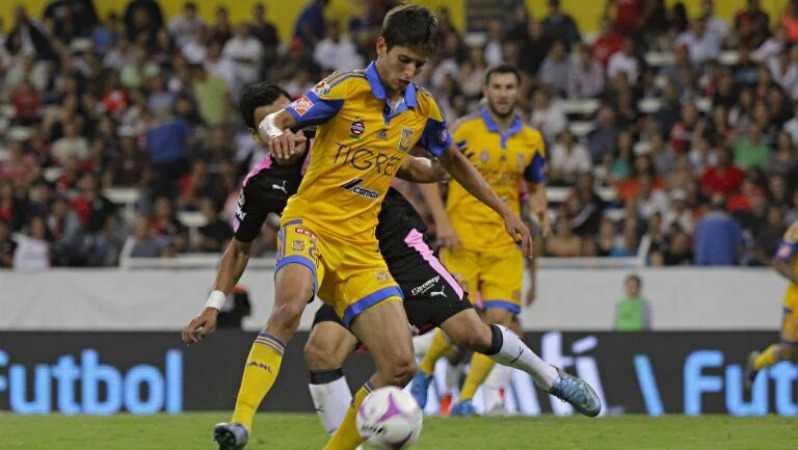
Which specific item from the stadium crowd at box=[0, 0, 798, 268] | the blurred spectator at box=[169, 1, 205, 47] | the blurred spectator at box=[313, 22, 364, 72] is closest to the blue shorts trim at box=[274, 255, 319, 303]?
the stadium crowd at box=[0, 0, 798, 268]

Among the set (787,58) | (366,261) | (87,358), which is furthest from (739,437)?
(787,58)

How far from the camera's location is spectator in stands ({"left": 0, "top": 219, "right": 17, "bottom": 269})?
1964cm

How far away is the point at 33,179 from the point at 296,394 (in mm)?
7573

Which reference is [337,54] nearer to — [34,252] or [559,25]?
[559,25]

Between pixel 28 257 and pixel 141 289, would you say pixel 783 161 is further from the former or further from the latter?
pixel 28 257

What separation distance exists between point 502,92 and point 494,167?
59cm

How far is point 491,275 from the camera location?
1211cm

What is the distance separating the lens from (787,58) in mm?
20531

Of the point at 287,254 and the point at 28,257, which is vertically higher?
the point at 287,254

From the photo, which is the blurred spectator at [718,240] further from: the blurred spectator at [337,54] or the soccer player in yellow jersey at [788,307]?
the blurred spectator at [337,54]

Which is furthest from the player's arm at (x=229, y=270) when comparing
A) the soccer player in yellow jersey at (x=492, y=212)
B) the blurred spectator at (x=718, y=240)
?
the blurred spectator at (x=718, y=240)

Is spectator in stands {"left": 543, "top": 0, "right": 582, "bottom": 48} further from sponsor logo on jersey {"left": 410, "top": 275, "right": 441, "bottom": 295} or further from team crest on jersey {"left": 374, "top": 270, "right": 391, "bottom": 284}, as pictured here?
team crest on jersey {"left": 374, "top": 270, "right": 391, "bottom": 284}

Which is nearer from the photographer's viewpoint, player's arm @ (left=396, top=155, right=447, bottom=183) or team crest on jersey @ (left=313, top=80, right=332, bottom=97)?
team crest on jersey @ (left=313, top=80, right=332, bottom=97)

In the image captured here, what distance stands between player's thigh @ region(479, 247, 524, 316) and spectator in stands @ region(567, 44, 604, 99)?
32.5 feet
